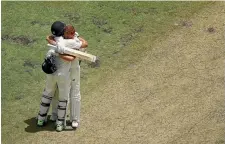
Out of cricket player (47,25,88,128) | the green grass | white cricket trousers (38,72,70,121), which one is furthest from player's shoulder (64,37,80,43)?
the green grass

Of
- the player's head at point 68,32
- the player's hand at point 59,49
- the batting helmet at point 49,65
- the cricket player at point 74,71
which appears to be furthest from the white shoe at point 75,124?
the player's head at point 68,32

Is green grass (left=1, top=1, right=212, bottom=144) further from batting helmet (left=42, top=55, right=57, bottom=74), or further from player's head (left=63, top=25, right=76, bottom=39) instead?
player's head (left=63, top=25, right=76, bottom=39)

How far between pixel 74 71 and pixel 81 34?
4220mm

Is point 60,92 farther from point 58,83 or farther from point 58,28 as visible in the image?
point 58,28

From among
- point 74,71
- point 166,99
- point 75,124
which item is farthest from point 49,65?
point 166,99

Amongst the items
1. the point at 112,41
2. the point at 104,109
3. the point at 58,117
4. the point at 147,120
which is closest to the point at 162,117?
the point at 147,120

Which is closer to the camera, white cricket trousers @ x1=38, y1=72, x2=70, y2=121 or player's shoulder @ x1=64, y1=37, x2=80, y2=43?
player's shoulder @ x1=64, y1=37, x2=80, y2=43

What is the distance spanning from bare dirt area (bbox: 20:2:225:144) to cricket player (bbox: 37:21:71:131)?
15.8 inches

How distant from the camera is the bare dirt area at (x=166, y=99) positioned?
1622cm

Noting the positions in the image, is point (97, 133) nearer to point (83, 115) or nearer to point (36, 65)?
point (83, 115)

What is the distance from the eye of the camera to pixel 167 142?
1595cm

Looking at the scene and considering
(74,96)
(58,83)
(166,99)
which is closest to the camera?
(58,83)

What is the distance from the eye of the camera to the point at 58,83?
15.9 metres

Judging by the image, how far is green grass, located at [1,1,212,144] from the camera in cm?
1773
